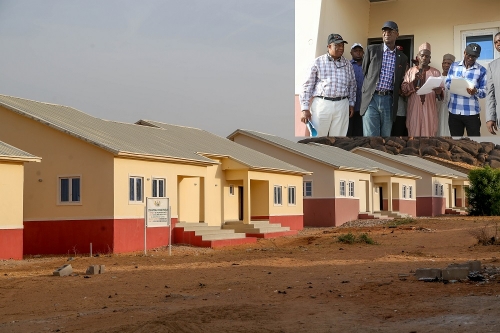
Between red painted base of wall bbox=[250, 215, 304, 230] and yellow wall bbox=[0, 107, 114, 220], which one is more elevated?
yellow wall bbox=[0, 107, 114, 220]

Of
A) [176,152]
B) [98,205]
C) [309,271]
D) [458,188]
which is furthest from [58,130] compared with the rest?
[458,188]

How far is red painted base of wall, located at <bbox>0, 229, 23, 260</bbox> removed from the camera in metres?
20.6

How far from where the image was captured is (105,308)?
12703 mm

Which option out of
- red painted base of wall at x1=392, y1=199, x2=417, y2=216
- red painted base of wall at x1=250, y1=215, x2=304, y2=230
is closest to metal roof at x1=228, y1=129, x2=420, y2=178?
red painted base of wall at x1=392, y1=199, x2=417, y2=216

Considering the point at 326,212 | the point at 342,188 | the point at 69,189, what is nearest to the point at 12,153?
the point at 69,189

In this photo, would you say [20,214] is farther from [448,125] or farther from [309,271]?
[448,125]

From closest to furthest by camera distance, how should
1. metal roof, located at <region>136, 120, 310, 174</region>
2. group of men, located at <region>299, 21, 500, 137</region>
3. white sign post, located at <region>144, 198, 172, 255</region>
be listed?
1. white sign post, located at <region>144, 198, 172, 255</region>
2. group of men, located at <region>299, 21, 500, 137</region>
3. metal roof, located at <region>136, 120, 310, 174</region>

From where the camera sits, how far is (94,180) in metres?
22.8

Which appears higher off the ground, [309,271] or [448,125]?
[448,125]

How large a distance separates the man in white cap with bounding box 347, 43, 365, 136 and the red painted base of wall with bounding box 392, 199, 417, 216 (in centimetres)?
1603

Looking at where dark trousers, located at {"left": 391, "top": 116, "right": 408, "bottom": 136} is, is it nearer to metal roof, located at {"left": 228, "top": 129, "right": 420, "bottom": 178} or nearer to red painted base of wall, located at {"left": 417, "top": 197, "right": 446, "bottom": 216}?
metal roof, located at {"left": 228, "top": 129, "right": 420, "bottom": 178}

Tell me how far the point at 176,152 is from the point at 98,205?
192 inches

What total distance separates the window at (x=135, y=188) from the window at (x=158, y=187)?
2.57 ft

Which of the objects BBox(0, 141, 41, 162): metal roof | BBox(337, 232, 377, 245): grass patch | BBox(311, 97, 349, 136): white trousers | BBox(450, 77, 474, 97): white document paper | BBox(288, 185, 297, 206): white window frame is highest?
BBox(450, 77, 474, 97): white document paper
